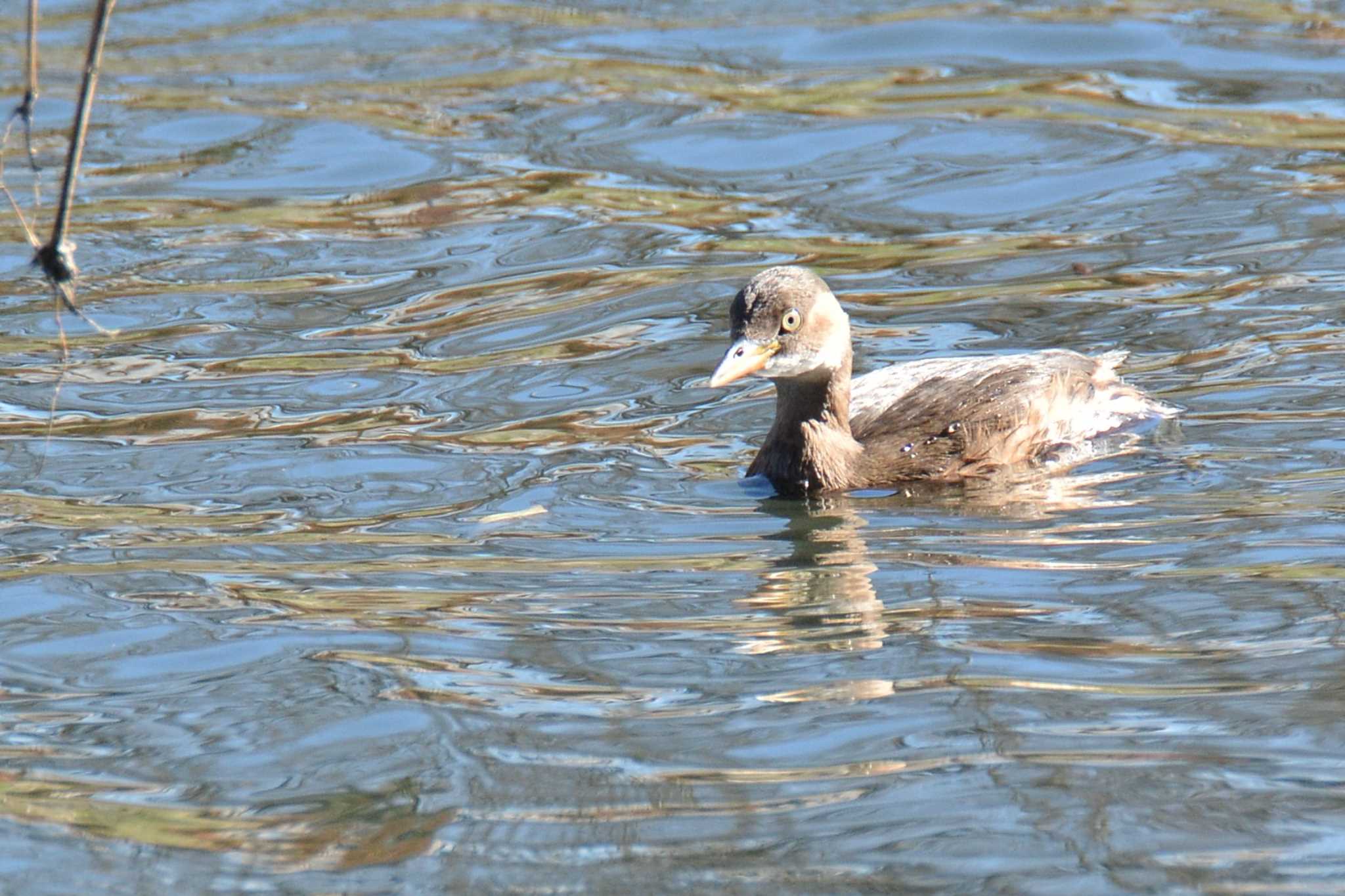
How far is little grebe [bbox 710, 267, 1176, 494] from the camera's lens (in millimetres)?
7473

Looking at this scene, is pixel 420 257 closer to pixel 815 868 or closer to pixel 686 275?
pixel 686 275

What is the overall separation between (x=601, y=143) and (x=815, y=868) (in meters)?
8.62

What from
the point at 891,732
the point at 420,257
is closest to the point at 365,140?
the point at 420,257

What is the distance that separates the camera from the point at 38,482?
24.8 ft

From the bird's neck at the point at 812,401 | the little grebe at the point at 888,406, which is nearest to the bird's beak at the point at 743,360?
the little grebe at the point at 888,406

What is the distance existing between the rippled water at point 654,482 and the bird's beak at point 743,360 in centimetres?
45

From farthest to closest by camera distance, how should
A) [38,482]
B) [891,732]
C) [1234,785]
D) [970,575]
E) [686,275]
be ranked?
[686,275], [38,482], [970,575], [891,732], [1234,785]

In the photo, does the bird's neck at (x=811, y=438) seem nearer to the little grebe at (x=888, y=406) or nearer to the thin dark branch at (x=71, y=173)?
the little grebe at (x=888, y=406)

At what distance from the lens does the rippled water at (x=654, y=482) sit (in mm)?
4613

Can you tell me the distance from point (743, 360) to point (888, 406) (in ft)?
3.01

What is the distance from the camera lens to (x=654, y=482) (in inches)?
294

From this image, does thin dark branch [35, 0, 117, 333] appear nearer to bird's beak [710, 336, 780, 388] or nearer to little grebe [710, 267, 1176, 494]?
bird's beak [710, 336, 780, 388]

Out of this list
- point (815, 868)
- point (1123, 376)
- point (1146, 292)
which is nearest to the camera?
point (815, 868)

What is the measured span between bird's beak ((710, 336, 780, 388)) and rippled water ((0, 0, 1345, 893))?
1.47 ft
